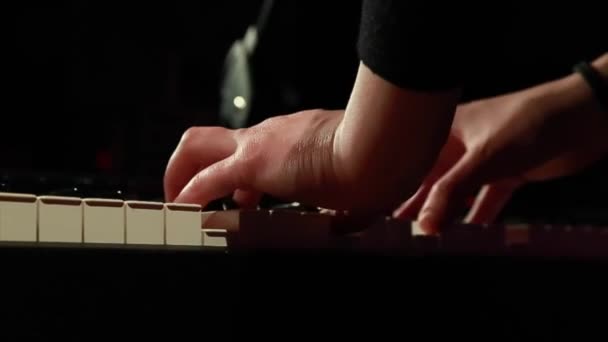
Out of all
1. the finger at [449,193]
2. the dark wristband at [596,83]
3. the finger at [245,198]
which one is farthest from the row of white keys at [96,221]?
the dark wristband at [596,83]

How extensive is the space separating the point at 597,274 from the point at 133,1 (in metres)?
0.87

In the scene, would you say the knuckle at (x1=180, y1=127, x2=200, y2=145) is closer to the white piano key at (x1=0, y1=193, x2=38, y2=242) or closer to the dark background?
the white piano key at (x1=0, y1=193, x2=38, y2=242)

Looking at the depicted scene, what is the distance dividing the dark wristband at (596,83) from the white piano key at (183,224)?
725 mm

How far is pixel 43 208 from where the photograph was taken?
0.50 metres

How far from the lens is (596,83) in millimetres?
1071

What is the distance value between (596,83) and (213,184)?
0.68 meters

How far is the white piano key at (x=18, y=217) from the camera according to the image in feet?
1.59

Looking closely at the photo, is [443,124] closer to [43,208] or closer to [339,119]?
[339,119]

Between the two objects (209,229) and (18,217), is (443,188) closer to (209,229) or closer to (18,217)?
(209,229)

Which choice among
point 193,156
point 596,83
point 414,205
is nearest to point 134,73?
point 414,205

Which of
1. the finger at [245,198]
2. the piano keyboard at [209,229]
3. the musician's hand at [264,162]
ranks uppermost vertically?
the musician's hand at [264,162]

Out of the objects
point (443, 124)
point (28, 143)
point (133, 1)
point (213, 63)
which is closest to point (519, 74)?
point (213, 63)

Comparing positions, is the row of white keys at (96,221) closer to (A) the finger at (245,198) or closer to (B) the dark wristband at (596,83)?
(A) the finger at (245,198)

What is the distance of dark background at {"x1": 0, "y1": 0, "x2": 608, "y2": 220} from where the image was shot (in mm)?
1196
